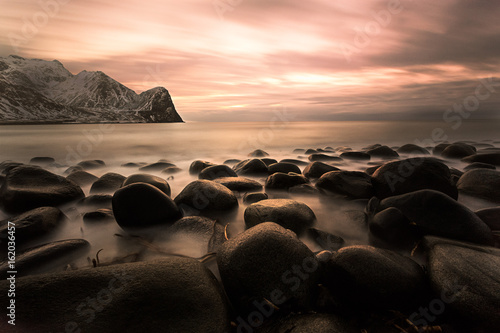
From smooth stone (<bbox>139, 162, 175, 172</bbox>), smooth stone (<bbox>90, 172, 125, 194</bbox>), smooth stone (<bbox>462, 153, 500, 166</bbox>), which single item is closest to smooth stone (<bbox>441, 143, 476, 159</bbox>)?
smooth stone (<bbox>462, 153, 500, 166</bbox>)

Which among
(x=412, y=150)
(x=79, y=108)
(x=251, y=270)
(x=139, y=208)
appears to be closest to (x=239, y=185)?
(x=139, y=208)

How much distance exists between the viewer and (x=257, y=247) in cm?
210

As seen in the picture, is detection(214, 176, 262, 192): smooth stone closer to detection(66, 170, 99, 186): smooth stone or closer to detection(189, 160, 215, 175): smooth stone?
detection(189, 160, 215, 175): smooth stone

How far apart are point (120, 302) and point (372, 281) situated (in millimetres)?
1910

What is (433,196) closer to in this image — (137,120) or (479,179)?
(479,179)

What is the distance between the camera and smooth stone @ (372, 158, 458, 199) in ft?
14.1

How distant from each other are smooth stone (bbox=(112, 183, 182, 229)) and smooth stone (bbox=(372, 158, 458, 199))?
377 centimetres

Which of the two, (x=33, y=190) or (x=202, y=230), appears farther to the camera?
(x=33, y=190)

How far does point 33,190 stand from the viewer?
3979 millimetres

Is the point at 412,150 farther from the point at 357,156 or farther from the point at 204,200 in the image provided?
the point at 204,200

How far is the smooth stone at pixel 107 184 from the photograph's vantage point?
201 inches

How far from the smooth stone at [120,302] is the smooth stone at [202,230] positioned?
1.14 meters

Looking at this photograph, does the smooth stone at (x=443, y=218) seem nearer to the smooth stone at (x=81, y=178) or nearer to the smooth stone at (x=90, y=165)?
the smooth stone at (x=81, y=178)

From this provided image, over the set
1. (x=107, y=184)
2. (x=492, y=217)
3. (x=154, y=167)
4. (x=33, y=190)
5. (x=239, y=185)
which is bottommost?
(x=154, y=167)
